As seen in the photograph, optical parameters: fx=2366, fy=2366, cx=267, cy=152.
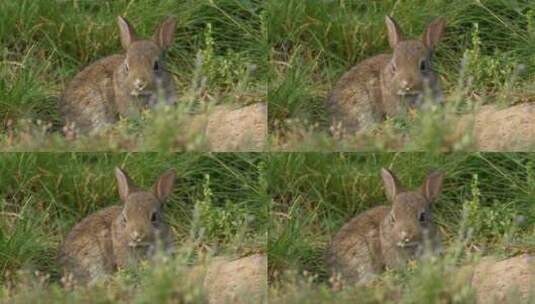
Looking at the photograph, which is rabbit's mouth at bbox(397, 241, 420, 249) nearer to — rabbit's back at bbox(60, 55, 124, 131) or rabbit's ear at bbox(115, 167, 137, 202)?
rabbit's ear at bbox(115, 167, 137, 202)

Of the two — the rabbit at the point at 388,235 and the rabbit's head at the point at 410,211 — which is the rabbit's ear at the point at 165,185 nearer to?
the rabbit at the point at 388,235

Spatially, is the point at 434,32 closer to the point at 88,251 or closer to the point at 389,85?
the point at 389,85

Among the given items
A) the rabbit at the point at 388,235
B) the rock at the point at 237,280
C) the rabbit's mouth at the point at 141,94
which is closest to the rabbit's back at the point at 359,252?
the rabbit at the point at 388,235

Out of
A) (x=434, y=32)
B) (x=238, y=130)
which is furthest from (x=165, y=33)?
(x=434, y=32)

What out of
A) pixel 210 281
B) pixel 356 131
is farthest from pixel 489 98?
pixel 210 281

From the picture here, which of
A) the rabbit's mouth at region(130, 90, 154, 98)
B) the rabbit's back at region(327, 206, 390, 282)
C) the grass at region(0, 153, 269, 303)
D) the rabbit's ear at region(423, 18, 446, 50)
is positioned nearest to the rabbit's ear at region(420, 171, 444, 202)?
the rabbit's back at region(327, 206, 390, 282)

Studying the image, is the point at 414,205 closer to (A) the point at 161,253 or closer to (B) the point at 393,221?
(B) the point at 393,221

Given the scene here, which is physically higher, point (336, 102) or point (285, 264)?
point (336, 102)
